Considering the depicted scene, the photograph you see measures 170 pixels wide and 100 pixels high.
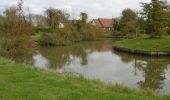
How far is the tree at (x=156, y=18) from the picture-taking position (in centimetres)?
4597

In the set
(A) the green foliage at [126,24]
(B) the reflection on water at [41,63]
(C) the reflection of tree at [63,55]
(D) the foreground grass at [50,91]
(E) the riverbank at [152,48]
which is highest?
(A) the green foliage at [126,24]

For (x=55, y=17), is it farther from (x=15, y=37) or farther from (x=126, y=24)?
(x=15, y=37)

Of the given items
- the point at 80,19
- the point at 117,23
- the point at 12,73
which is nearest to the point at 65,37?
the point at 80,19

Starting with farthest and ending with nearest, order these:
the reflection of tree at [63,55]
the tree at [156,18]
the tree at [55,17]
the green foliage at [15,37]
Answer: the tree at [55,17], the tree at [156,18], the green foliage at [15,37], the reflection of tree at [63,55]

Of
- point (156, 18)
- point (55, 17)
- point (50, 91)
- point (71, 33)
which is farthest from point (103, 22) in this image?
point (50, 91)

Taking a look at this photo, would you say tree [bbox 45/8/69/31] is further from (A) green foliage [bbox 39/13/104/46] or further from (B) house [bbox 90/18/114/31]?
(B) house [bbox 90/18/114/31]

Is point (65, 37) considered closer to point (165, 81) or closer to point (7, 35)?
point (7, 35)

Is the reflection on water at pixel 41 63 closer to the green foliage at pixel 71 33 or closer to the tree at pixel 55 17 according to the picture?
the green foliage at pixel 71 33

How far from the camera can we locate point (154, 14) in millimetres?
46188

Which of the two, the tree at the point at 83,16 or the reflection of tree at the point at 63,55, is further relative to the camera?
the tree at the point at 83,16

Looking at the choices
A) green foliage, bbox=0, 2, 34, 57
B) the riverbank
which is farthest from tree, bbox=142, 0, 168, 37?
green foliage, bbox=0, 2, 34, 57

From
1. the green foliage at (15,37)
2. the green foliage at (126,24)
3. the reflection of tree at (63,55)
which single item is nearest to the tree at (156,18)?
the reflection of tree at (63,55)

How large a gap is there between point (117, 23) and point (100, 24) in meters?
31.9

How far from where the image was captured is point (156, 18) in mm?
45875
